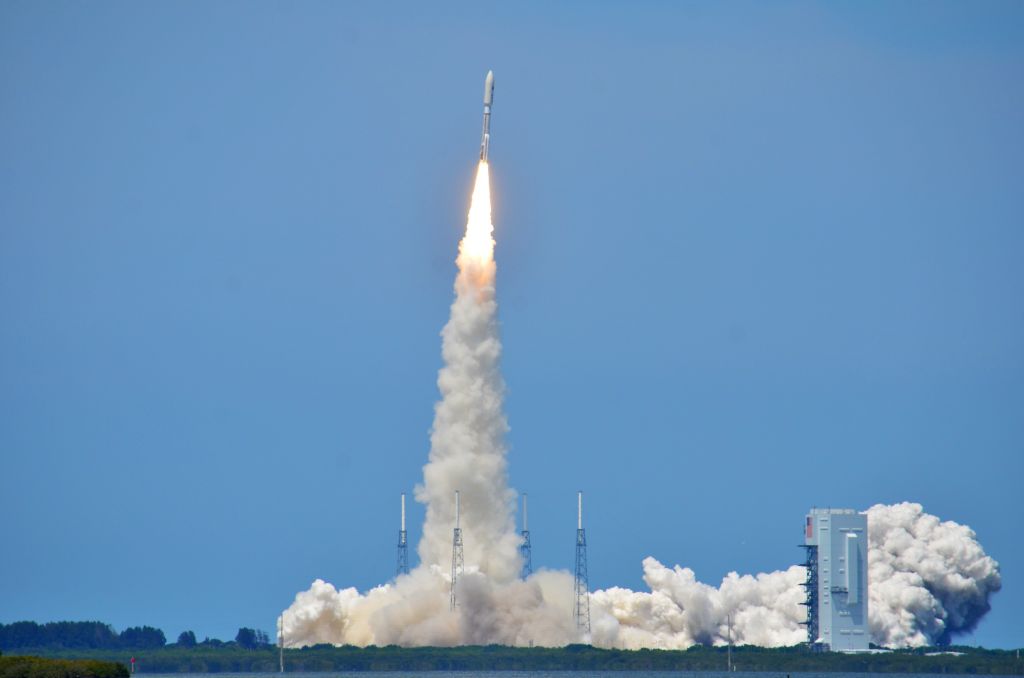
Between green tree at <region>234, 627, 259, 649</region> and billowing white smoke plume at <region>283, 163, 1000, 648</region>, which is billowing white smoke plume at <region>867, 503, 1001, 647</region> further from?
green tree at <region>234, 627, 259, 649</region>

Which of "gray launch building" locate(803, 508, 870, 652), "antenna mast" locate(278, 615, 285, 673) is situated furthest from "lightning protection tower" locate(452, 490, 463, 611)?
"gray launch building" locate(803, 508, 870, 652)

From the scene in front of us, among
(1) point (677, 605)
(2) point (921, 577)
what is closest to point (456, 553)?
(1) point (677, 605)

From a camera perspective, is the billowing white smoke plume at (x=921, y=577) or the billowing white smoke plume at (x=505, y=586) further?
the billowing white smoke plume at (x=921, y=577)

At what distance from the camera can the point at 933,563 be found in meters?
112

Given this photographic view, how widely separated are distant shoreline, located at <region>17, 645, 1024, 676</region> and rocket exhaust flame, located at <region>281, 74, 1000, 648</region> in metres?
0.74

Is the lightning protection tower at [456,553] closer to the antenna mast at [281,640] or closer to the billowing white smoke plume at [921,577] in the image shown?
the antenna mast at [281,640]

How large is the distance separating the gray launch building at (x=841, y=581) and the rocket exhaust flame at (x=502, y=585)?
4327 mm

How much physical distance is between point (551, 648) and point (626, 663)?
273 inches

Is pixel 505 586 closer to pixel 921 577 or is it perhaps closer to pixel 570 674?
pixel 570 674

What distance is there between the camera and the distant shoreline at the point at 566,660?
99.7 meters

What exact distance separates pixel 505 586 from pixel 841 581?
16729mm

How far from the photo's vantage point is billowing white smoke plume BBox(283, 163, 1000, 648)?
9644 cm

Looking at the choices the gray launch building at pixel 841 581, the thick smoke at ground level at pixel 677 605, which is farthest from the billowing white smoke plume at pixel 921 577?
the gray launch building at pixel 841 581

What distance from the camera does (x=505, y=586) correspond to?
326ft
